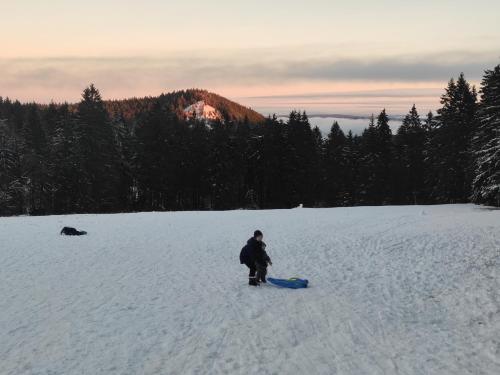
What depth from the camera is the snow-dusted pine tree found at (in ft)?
129

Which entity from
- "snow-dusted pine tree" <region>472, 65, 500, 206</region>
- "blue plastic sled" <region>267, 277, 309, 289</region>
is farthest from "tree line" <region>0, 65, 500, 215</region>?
"blue plastic sled" <region>267, 277, 309, 289</region>

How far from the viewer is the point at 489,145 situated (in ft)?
135

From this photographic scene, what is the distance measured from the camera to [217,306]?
42.1 ft

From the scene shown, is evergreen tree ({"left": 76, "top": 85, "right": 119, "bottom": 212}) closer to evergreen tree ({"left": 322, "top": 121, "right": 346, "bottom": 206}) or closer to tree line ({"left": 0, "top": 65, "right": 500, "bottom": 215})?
tree line ({"left": 0, "top": 65, "right": 500, "bottom": 215})

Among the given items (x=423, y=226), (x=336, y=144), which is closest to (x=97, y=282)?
(x=423, y=226)

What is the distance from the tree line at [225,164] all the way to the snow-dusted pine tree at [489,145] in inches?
276

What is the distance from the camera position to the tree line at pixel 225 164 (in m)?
58.7

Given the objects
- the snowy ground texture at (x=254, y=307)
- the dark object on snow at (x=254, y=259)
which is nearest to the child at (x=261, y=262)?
the dark object on snow at (x=254, y=259)

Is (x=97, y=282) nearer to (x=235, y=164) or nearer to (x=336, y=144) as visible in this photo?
(x=235, y=164)

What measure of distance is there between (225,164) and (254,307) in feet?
183

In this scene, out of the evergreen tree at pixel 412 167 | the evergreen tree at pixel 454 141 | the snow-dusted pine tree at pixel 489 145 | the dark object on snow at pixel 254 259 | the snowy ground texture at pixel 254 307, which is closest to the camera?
the snowy ground texture at pixel 254 307

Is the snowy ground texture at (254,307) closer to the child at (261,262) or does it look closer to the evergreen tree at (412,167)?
the child at (261,262)

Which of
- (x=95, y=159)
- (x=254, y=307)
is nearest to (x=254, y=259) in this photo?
(x=254, y=307)

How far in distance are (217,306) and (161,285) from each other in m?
3.48
